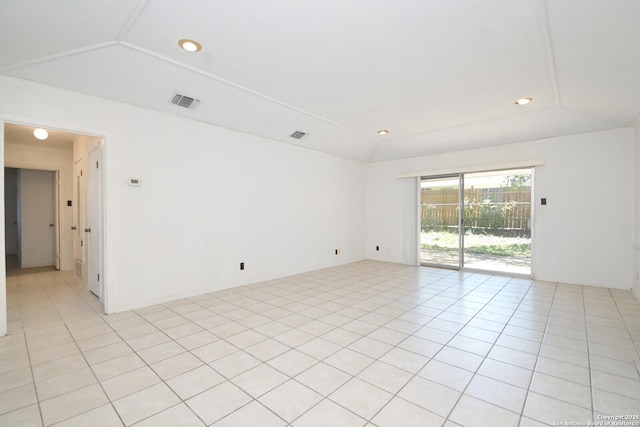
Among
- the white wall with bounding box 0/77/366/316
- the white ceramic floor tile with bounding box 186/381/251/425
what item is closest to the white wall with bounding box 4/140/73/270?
the white wall with bounding box 0/77/366/316

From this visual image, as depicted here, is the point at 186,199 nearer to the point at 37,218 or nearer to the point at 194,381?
the point at 194,381

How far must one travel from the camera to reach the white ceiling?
216cm

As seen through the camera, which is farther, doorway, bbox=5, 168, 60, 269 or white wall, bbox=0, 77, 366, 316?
doorway, bbox=5, 168, 60, 269

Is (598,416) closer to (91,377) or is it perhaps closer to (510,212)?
(91,377)

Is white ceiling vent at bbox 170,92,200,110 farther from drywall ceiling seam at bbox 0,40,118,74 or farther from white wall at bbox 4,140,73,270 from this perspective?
white wall at bbox 4,140,73,270

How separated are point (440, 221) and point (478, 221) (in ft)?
2.49

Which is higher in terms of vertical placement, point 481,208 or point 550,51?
point 550,51

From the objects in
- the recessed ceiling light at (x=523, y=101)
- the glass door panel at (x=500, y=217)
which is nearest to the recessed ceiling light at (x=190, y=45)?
the recessed ceiling light at (x=523, y=101)

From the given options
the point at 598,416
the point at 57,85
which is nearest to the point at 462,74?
the point at 598,416

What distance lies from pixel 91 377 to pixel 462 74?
174 inches

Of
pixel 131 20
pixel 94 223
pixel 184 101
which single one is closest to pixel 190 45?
pixel 131 20

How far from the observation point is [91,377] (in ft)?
7.11

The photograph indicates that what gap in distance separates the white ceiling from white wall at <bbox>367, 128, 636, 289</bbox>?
16.1 inches

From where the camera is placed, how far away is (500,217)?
19.7 feet
